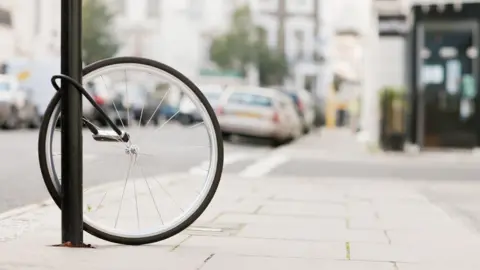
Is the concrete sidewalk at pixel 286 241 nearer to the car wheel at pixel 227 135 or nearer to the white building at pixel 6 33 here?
the car wheel at pixel 227 135

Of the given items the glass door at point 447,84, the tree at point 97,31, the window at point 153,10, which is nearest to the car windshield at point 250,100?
the glass door at point 447,84

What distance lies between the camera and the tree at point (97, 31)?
52.8m

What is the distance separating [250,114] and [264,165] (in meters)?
8.72

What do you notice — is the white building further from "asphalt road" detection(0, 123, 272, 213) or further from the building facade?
"asphalt road" detection(0, 123, 272, 213)

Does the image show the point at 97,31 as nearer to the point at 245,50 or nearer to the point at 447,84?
the point at 245,50

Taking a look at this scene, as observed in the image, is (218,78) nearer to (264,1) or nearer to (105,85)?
(264,1)

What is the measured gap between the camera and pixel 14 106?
26.0m

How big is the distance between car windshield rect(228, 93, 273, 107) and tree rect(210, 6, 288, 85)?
4217 centimetres

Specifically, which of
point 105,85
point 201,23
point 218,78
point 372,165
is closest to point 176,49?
point 201,23

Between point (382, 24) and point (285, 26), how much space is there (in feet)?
194

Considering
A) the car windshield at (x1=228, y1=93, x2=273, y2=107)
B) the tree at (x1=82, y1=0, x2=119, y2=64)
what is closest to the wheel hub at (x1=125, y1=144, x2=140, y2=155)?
the car windshield at (x1=228, y1=93, x2=273, y2=107)

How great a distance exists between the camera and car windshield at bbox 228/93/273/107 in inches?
896

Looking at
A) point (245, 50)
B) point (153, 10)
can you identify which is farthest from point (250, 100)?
point (153, 10)

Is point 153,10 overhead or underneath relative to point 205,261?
overhead
